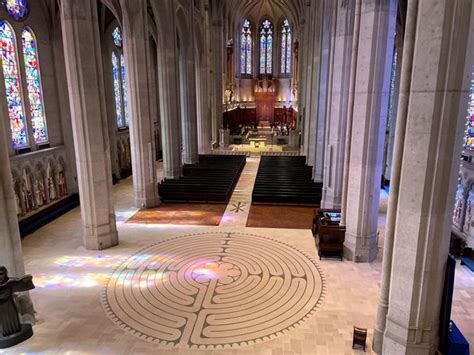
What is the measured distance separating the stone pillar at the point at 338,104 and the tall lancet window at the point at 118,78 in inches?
566

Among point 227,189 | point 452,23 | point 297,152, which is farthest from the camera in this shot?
point 297,152

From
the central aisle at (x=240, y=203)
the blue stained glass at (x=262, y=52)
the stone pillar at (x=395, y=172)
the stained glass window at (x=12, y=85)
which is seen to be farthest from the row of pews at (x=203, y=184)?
the blue stained glass at (x=262, y=52)

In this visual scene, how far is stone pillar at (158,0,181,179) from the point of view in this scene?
1917 centimetres

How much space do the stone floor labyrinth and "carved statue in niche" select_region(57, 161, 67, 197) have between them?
8355 mm

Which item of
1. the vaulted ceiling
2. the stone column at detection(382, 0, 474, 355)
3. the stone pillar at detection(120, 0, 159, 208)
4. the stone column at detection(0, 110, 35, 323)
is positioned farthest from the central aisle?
the vaulted ceiling

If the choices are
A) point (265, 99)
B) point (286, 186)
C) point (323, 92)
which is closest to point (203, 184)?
point (286, 186)

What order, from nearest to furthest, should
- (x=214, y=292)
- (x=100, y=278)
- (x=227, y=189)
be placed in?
(x=214, y=292) < (x=100, y=278) < (x=227, y=189)

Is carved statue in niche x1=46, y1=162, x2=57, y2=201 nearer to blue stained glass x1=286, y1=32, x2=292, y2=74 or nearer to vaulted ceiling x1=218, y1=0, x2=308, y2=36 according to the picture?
vaulted ceiling x1=218, y1=0, x2=308, y2=36

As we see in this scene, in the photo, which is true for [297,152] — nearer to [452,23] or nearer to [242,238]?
[242,238]

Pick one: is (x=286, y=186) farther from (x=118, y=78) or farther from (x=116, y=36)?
(x=116, y=36)

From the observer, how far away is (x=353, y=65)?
10625 millimetres

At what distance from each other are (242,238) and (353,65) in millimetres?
7075

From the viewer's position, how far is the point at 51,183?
17.6 m

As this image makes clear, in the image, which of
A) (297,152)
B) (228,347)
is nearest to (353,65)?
(228,347)
